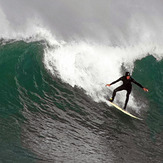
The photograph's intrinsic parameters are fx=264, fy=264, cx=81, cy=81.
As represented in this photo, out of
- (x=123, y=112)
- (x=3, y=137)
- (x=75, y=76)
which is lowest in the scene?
(x=3, y=137)

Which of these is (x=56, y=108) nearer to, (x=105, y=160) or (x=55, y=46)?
(x=105, y=160)

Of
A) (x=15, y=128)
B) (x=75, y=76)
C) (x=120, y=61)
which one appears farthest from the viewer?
(x=120, y=61)

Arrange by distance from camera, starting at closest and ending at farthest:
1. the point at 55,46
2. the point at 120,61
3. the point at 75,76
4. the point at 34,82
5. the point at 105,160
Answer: the point at 105,160, the point at 34,82, the point at 75,76, the point at 55,46, the point at 120,61

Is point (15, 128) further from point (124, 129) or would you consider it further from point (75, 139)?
point (124, 129)

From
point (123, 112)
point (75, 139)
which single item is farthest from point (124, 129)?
point (75, 139)

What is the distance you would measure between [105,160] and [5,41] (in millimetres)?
8894

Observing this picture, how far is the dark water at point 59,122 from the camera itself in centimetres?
682

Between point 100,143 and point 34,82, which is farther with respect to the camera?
point 34,82

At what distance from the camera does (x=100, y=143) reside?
7.66m

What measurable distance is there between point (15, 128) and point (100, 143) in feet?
8.11

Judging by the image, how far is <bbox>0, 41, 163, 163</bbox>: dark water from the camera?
22.4ft

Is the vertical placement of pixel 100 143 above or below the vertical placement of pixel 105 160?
above

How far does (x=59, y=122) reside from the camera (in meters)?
8.43

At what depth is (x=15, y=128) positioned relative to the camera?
7.48m
